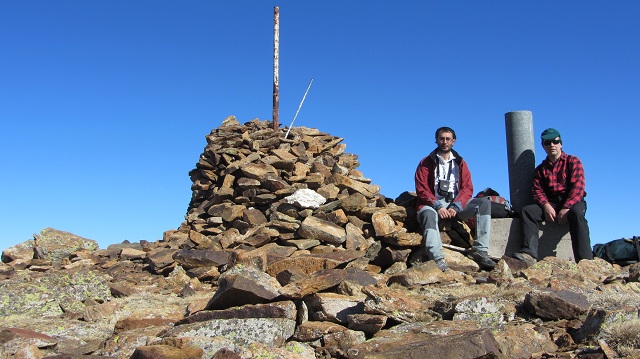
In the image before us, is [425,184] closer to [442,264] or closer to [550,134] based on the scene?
[442,264]

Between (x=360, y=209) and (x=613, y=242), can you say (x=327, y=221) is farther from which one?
(x=613, y=242)

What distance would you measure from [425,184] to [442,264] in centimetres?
151

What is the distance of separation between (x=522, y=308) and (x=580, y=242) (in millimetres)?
4090

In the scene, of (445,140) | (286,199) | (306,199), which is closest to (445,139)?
(445,140)

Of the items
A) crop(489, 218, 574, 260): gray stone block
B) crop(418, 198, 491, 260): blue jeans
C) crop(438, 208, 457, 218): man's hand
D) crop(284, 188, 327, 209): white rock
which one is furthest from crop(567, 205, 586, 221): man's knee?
crop(284, 188, 327, 209): white rock

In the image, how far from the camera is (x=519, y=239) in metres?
10.4

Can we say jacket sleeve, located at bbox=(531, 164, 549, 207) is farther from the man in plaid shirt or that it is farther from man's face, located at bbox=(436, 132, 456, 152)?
man's face, located at bbox=(436, 132, 456, 152)

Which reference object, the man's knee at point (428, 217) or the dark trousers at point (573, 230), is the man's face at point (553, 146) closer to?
the dark trousers at point (573, 230)

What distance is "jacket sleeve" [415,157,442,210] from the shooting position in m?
10.1

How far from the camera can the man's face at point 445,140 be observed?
1012 centimetres

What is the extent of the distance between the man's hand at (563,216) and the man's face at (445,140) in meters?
2.02

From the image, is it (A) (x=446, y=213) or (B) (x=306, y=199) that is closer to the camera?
(A) (x=446, y=213)

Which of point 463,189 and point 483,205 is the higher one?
point 463,189

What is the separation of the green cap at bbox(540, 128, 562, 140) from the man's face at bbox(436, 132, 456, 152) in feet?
4.90
